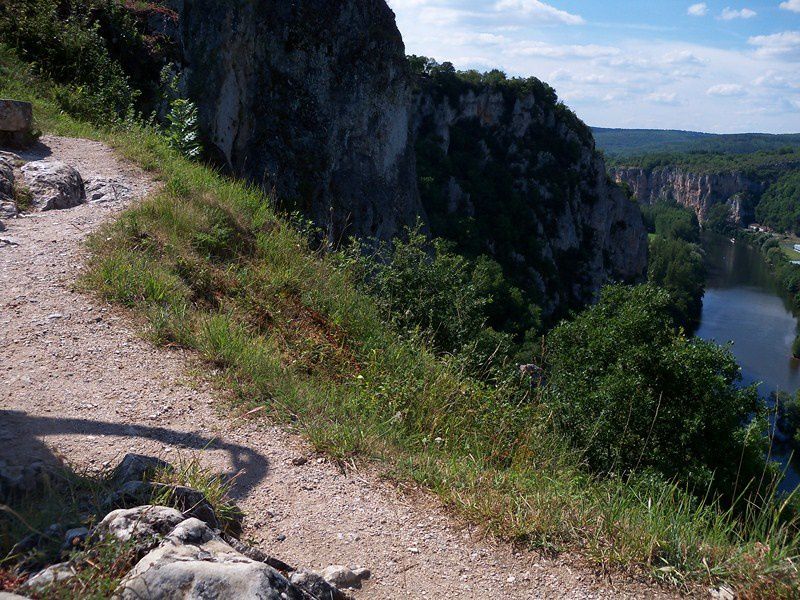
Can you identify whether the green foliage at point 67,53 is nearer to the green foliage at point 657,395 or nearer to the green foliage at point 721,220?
the green foliage at point 657,395

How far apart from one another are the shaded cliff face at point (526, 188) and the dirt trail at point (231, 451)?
124 ft

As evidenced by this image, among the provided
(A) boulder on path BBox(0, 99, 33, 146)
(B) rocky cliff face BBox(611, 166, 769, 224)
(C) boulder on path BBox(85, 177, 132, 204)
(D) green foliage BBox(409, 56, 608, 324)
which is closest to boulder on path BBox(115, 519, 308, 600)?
(C) boulder on path BBox(85, 177, 132, 204)

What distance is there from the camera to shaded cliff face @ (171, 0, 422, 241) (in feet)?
54.8

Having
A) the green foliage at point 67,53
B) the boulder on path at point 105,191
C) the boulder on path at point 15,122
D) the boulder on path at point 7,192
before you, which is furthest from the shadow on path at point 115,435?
the green foliage at point 67,53

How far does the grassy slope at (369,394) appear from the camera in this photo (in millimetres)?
2625

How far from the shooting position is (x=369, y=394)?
390 centimetres

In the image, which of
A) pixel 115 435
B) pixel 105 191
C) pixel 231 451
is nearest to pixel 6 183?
pixel 105 191

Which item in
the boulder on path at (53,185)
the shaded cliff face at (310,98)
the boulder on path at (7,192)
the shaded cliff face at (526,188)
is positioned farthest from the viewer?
the shaded cliff face at (526,188)

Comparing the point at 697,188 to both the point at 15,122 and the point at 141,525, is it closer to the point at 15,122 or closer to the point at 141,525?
the point at 15,122

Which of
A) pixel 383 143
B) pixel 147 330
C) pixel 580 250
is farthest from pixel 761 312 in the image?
pixel 147 330

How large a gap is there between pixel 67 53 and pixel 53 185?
5.09 meters

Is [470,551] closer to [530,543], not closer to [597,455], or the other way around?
[530,543]

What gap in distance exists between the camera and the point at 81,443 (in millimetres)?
2855

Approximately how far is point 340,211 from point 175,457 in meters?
19.1
